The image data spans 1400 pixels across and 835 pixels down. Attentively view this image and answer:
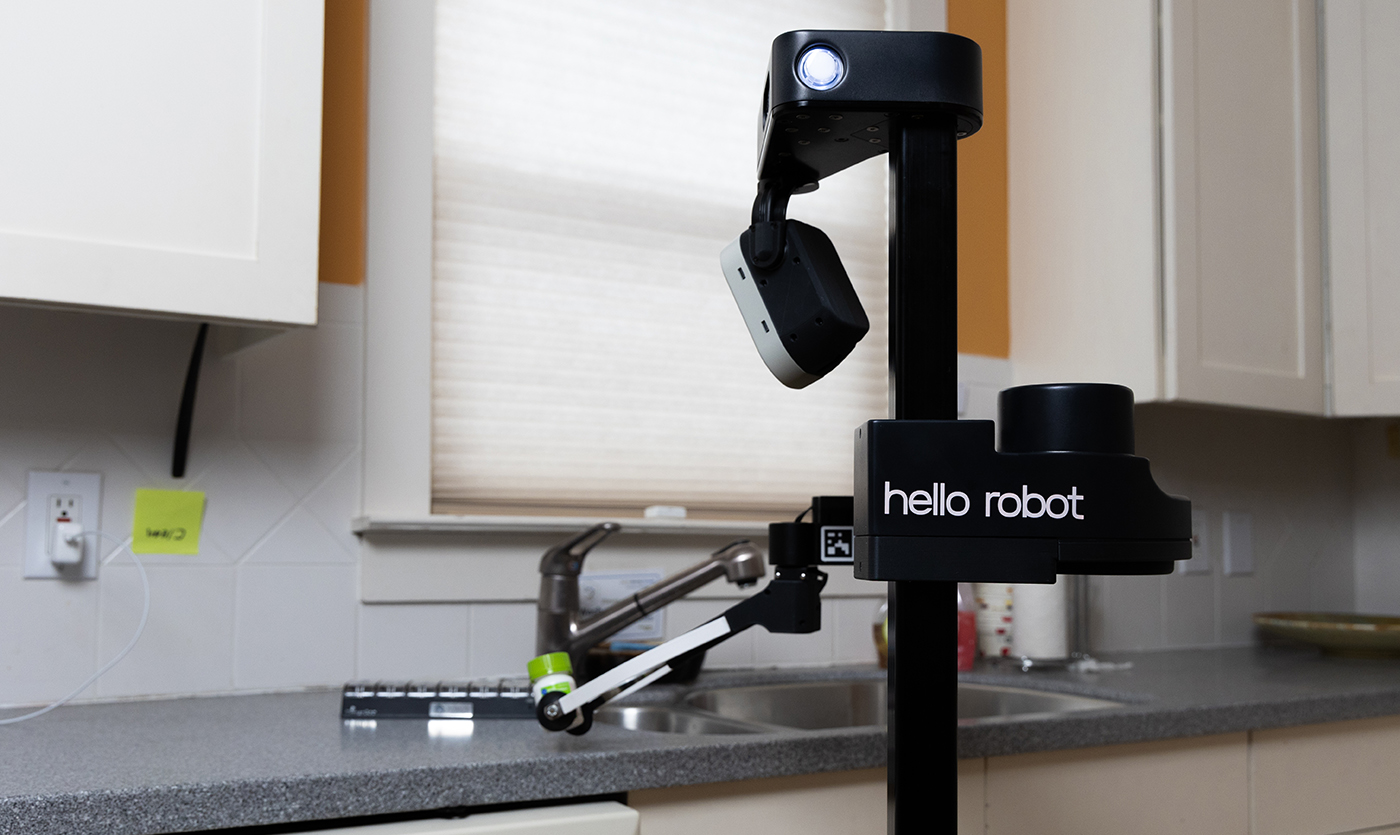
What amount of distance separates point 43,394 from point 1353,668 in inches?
77.7

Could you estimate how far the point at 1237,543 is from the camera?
7.36 feet

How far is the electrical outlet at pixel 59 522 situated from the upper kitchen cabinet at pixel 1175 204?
4.93ft

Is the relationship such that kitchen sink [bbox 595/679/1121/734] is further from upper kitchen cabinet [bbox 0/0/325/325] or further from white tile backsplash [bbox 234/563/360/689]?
upper kitchen cabinet [bbox 0/0/325/325]

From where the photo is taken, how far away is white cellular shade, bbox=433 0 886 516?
1.61 meters

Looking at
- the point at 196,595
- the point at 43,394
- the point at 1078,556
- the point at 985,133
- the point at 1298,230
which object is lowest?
the point at 196,595

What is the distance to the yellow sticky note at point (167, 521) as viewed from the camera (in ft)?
4.36

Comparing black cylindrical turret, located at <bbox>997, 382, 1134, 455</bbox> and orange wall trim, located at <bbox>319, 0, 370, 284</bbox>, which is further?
orange wall trim, located at <bbox>319, 0, 370, 284</bbox>

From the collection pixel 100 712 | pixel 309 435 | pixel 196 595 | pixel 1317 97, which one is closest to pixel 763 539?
pixel 309 435

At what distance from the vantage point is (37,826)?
2.66ft

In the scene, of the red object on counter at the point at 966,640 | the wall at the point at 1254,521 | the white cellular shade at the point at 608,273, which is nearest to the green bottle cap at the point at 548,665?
the white cellular shade at the point at 608,273

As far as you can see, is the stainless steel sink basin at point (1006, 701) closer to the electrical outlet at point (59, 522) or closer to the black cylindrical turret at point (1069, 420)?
the black cylindrical turret at point (1069, 420)

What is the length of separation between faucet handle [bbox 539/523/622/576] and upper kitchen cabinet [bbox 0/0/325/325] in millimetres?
460

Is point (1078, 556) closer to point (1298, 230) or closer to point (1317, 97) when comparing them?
point (1298, 230)

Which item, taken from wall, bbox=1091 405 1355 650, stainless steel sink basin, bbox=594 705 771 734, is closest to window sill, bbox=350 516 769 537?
stainless steel sink basin, bbox=594 705 771 734
